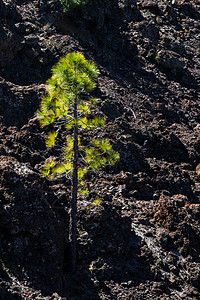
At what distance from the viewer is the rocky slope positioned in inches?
252

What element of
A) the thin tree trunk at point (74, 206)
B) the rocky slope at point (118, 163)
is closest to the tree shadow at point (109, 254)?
the rocky slope at point (118, 163)

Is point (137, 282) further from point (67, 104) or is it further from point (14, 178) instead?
point (67, 104)

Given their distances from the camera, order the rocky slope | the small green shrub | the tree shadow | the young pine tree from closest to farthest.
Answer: the young pine tree, the rocky slope, the tree shadow, the small green shrub

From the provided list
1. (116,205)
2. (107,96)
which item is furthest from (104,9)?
(116,205)

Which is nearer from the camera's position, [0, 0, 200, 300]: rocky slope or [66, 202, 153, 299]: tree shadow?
[0, 0, 200, 300]: rocky slope

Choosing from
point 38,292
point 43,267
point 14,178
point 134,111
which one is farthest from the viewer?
point 134,111

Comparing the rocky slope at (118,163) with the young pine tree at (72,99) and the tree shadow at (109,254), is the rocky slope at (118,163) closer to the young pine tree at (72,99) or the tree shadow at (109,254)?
the tree shadow at (109,254)

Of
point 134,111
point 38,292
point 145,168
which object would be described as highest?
point 134,111

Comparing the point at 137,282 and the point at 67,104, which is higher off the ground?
the point at 67,104

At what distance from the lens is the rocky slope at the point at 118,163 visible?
6398 millimetres

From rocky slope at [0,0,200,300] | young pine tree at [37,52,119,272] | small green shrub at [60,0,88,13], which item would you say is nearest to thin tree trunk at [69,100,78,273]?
young pine tree at [37,52,119,272]

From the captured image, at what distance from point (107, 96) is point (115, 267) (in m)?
7.62

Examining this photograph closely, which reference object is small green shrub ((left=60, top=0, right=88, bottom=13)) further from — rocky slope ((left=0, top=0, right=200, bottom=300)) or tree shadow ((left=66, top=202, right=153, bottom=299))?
tree shadow ((left=66, top=202, right=153, bottom=299))

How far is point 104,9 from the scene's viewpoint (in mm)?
16797
